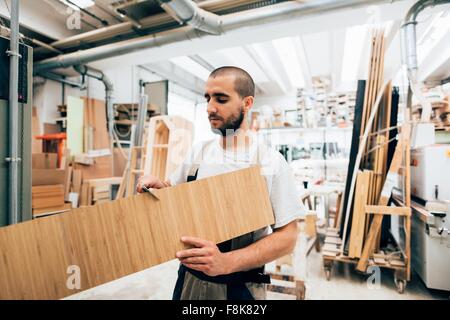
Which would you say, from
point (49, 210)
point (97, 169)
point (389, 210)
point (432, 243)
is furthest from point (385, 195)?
point (97, 169)

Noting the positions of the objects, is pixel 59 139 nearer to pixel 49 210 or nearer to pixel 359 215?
pixel 49 210

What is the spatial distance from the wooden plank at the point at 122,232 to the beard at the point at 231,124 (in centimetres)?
10

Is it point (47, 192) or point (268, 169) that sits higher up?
point (268, 169)

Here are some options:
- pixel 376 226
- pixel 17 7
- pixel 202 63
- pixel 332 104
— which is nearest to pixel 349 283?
pixel 376 226

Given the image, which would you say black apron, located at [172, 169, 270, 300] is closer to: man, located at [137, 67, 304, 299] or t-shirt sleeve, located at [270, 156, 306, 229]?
man, located at [137, 67, 304, 299]

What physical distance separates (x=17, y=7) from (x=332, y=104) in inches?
180

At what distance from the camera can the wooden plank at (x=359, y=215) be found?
1.97 meters

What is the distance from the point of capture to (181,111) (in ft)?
3.00

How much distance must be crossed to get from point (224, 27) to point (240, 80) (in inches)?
65.9

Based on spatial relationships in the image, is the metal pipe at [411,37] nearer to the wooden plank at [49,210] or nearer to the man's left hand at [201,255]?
the man's left hand at [201,255]

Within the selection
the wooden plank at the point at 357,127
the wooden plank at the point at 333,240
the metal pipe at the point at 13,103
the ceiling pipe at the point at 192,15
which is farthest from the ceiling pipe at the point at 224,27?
the wooden plank at the point at 333,240

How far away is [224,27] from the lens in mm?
1954

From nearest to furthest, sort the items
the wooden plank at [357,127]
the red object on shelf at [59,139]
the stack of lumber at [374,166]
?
the stack of lumber at [374,166] → the wooden plank at [357,127] → the red object on shelf at [59,139]
